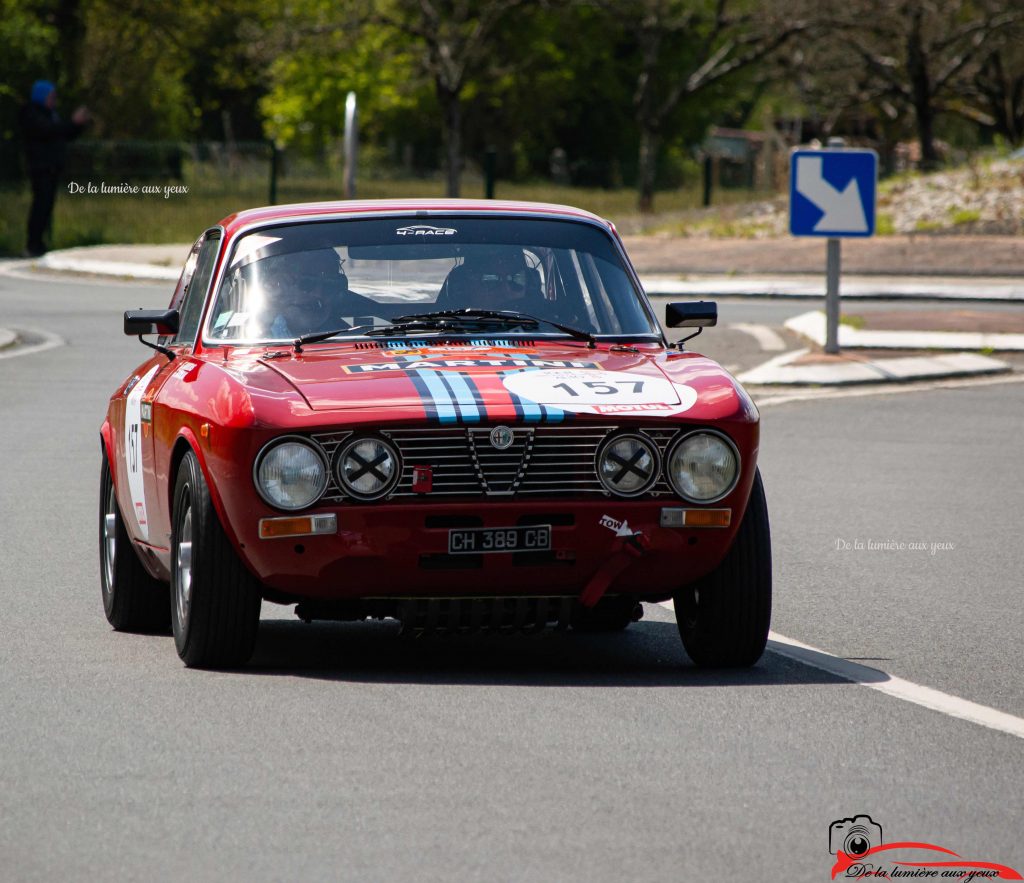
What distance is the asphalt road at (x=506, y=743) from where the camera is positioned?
476 centimetres

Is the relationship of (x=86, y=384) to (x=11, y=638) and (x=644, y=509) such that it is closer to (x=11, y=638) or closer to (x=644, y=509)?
(x=11, y=638)

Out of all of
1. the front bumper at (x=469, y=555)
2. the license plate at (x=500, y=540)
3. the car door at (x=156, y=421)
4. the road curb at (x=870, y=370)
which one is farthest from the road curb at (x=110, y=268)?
the license plate at (x=500, y=540)

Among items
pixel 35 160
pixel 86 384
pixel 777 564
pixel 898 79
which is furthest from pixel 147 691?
Answer: pixel 898 79

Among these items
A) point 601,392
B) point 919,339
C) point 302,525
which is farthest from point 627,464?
point 919,339

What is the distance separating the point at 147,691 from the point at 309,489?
830mm

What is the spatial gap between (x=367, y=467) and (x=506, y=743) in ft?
3.54

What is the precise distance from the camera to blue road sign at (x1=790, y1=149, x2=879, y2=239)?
18641 mm

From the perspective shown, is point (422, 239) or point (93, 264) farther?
point (93, 264)

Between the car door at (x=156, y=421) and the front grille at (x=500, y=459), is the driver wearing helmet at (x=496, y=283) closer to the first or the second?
the car door at (x=156, y=421)

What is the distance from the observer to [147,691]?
6637mm

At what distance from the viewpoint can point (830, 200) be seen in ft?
61.4

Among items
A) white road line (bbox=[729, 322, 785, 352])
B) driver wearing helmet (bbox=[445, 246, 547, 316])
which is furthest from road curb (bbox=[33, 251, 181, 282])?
driver wearing helmet (bbox=[445, 246, 547, 316])

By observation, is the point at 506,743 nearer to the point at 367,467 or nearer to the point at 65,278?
the point at 367,467

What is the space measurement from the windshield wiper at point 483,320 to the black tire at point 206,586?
1.09m
